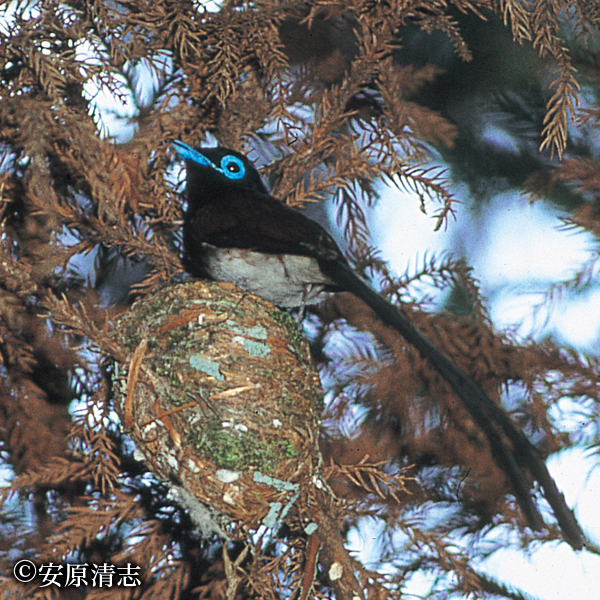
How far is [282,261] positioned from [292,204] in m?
0.16

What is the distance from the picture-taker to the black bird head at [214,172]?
1337 millimetres

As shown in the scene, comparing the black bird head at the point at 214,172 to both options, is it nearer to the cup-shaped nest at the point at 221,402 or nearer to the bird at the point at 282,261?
the bird at the point at 282,261

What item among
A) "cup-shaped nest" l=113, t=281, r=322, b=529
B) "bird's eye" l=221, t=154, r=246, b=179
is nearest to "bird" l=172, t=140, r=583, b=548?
"bird's eye" l=221, t=154, r=246, b=179

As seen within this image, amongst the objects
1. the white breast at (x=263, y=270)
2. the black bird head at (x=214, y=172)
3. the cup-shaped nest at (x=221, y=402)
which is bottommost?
the cup-shaped nest at (x=221, y=402)

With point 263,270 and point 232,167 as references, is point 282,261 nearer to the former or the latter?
point 263,270

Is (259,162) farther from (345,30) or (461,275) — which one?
(461,275)

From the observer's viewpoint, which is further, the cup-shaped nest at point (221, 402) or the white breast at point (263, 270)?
the white breast at point (263, 270)

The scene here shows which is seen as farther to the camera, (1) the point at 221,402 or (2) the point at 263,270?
(2) the point at 263,270

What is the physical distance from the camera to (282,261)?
1.33 metres

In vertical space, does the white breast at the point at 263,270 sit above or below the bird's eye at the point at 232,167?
below

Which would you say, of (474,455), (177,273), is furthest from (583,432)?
(177,273)

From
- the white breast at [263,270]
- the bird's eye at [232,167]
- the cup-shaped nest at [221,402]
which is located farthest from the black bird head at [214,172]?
the cup-shaped nest at [221,402]

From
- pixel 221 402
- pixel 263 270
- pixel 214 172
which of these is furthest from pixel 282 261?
pixel 221 402

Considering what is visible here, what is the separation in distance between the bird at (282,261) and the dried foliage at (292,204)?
71mm
